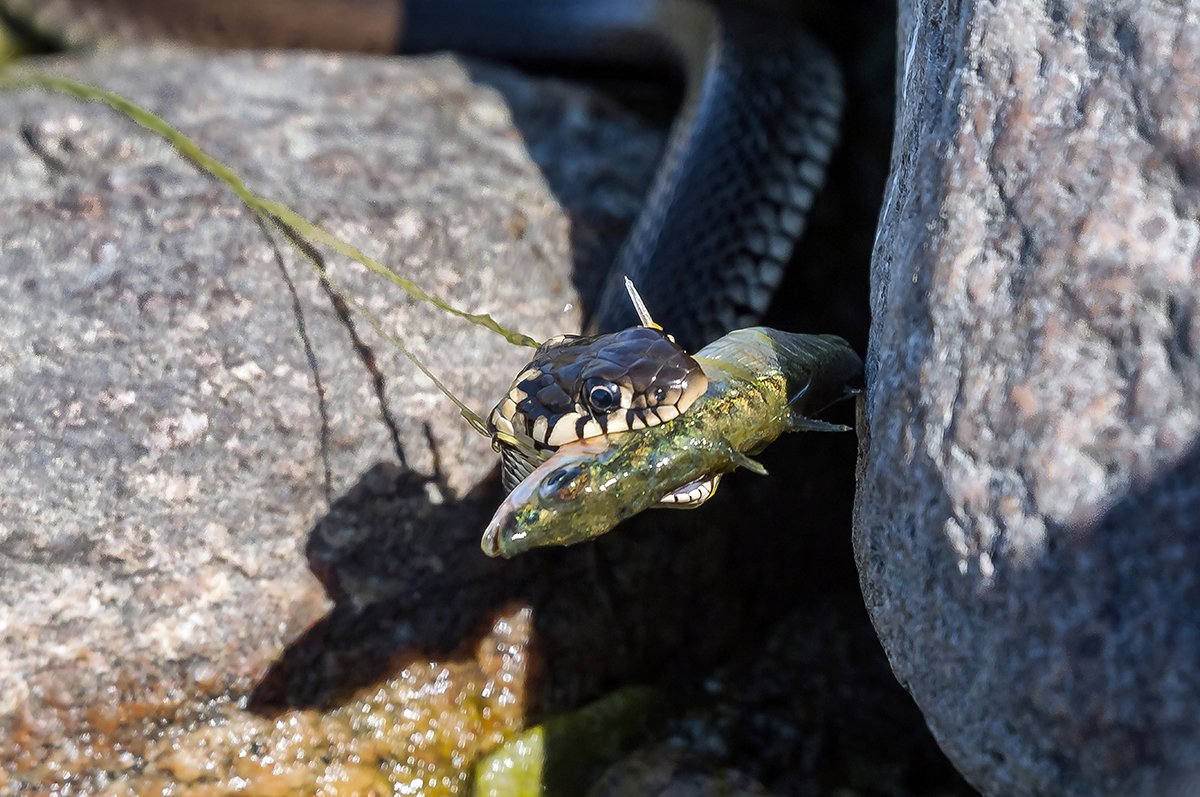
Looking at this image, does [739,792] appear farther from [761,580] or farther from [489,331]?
[489,331]

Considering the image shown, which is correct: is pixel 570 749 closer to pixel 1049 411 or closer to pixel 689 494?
pixel 689 494

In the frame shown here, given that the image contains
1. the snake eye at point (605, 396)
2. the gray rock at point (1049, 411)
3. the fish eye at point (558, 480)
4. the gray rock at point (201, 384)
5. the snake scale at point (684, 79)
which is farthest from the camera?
the snake scale at point (684, 79)

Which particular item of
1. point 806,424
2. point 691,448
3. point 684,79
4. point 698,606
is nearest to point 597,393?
point 691,448

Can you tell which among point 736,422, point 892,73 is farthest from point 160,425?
point 892,73

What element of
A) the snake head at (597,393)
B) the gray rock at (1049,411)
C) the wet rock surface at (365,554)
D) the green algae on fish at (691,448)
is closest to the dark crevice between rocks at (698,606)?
the wet rock surface at (365,554)

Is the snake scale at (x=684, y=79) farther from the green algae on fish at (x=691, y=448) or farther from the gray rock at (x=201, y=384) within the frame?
the green algae on fish at (x=691, y=448)

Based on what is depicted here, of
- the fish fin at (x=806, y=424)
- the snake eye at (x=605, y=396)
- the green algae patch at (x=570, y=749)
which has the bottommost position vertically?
the green algae patch at (x=570, y=749)
